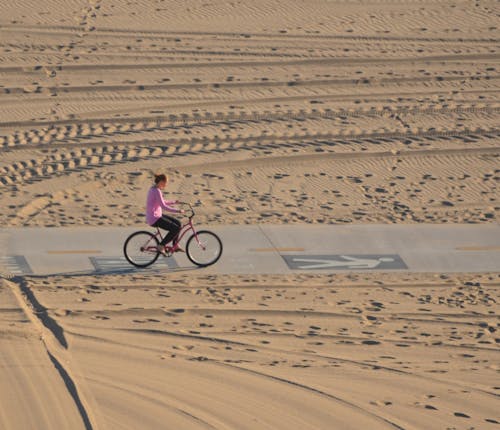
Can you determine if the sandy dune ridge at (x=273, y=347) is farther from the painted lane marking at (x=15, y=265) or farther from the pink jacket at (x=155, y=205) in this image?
the pink jacket at (x=155, y=205)

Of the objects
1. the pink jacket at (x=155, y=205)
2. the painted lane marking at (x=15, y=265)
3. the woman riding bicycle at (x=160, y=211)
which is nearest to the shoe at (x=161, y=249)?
the woman riding bicycle at (x=160, y=211)

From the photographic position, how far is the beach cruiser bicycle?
16677mm

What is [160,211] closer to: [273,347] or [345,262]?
[345,262]

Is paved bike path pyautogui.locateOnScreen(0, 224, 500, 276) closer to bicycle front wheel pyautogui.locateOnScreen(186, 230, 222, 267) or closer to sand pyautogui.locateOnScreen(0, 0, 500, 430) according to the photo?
bicycle front wheel pyautogui.locateOnScreen(186, 230, 222, 267)

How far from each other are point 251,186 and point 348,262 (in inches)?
143

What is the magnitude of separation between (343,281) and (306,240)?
5.01ft

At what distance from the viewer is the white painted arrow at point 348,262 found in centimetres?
1702

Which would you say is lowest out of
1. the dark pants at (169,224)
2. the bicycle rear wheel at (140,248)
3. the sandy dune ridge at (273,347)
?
the sandy dune ridge at (273,347)

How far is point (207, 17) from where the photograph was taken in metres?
27.1

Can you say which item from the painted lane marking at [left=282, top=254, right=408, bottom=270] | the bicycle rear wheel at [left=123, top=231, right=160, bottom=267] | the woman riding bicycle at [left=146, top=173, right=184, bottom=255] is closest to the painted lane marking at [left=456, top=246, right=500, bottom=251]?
the painted lane marking at [left=282, top=254, right=408, bottom=270]

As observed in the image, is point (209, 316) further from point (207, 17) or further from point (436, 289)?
point (207, 17)

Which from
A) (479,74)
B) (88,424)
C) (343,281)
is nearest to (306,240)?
(343,281)

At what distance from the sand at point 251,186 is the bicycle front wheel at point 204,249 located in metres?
0.48

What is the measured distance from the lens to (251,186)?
20422 millimetres
